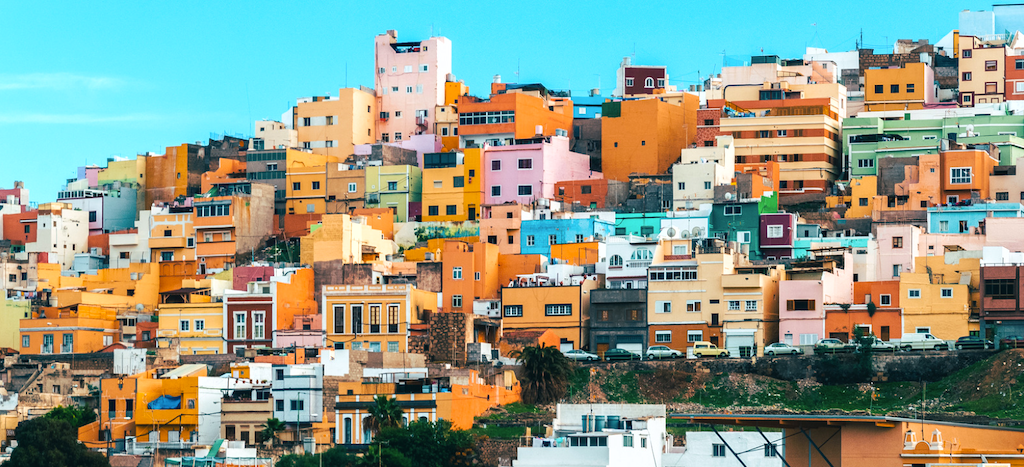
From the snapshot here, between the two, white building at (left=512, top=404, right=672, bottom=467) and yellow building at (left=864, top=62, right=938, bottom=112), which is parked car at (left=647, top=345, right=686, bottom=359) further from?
yellow building at (left=864, top=62, right=938, bottom=112)

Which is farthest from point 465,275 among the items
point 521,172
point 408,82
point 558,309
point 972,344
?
point 408,82

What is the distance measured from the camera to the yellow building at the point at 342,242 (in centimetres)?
8250

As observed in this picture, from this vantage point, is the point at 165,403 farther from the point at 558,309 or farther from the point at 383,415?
the point at 558,309

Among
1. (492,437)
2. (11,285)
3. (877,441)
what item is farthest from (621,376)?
(11,285)

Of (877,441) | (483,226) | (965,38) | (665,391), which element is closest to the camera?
(877,441)

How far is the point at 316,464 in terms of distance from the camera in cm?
6038

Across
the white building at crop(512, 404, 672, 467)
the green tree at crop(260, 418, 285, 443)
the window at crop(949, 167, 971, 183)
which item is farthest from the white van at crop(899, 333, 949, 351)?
the green tree at crop(260, 418, 285, 443)

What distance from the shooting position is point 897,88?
329ft

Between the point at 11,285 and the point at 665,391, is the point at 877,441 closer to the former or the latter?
the point at 665,391

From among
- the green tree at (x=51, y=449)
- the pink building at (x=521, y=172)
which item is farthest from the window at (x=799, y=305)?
the green tree at (x=51, y=449)

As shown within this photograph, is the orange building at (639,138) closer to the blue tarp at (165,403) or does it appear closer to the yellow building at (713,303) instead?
the yellow building at (713,303)

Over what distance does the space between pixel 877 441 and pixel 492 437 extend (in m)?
22.0

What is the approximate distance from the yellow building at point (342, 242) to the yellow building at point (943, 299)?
2565 cm

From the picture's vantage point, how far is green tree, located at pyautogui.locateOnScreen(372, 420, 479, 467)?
60.0 metres
